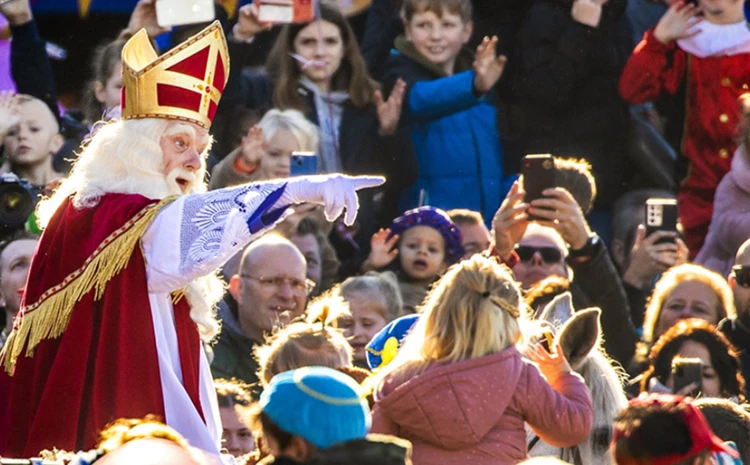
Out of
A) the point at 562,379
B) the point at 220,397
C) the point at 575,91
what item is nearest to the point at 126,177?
the point at 220,397

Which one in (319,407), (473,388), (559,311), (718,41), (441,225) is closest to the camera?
(319,407)

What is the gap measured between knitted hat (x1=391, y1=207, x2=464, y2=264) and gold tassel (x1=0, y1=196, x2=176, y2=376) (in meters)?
2.43

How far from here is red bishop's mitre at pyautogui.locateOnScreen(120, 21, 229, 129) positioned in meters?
5.63

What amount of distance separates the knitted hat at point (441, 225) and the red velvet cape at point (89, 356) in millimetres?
2385

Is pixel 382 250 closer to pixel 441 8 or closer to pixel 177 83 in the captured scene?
pixel 441 8

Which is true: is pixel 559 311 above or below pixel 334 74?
below

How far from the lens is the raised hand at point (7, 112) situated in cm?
833

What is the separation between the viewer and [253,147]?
8250 millimetres

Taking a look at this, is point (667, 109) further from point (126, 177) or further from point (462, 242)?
point (126, 177)

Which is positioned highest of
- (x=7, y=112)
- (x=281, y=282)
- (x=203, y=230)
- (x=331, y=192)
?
(x=7, y=112)

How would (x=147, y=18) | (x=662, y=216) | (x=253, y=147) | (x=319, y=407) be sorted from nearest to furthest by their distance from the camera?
(x=319, y=407)
(x=662, y=216)
(x=253, y=147)
(x=147, y=18)

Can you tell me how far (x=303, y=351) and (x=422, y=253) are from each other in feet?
7.19

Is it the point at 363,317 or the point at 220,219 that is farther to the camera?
the point at 363,317

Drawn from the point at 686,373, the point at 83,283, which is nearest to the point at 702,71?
the point at 686,373
